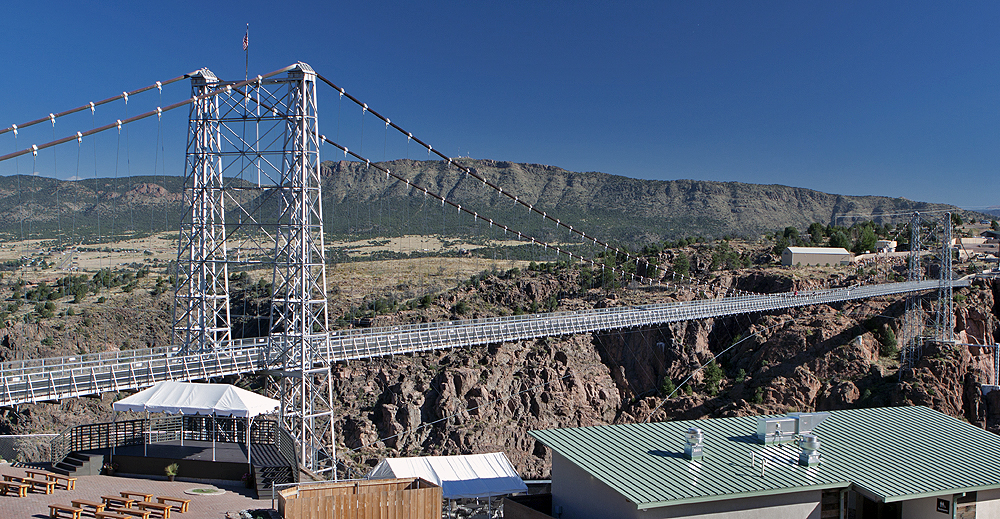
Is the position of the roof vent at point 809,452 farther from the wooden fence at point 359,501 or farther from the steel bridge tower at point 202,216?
the steel bridge tower at point 202,216

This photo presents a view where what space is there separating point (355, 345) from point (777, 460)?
737 inches

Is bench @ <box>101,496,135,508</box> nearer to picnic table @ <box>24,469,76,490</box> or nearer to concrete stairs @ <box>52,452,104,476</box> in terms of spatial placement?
picnic table @ <box>24,469,76,490</box>

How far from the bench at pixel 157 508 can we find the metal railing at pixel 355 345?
8241 mm

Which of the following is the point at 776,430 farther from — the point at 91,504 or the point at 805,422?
the point at 91,504

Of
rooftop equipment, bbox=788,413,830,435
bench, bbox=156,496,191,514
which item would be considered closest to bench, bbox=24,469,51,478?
bench, bbox=156,496,191,514

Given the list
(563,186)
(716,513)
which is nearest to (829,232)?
(716,513)

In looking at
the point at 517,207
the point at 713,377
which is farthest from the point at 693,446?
the point at 517,207

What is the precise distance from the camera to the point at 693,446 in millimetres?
13805

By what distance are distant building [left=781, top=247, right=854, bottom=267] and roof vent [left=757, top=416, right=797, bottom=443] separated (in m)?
47.2

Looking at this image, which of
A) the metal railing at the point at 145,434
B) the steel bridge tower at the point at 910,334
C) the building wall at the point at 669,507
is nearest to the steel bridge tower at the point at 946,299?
the steel bridge tower at the point at 910,334

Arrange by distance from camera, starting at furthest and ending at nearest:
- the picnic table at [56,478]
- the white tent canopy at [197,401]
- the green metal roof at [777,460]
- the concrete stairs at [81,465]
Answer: the white tent canopy at [197,401], the concrete stairs at [81,465], the picnic table at [56,478], the green metal roof at [777,460]

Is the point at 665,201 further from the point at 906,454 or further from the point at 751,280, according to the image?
the point at 906,454

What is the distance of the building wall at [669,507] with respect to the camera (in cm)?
1228

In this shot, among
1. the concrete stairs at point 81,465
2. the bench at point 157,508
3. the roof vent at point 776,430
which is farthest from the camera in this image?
the concrete stairs at point 81,465
